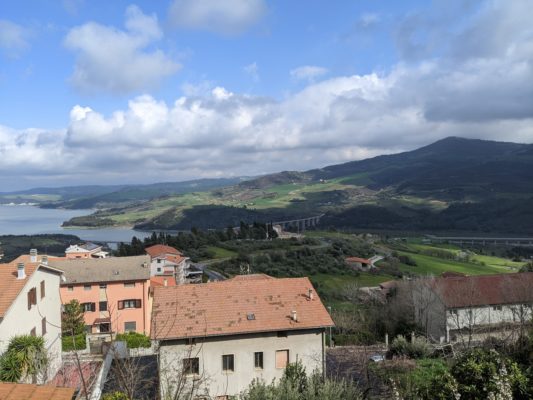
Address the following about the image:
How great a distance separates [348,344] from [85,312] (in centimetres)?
2448

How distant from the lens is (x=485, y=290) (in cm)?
4456

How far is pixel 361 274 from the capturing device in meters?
84.4

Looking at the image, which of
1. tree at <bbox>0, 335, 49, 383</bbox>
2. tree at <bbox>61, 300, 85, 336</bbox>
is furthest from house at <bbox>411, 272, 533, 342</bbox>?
tree at <bbox>0, 335, 49, 383</bbox>

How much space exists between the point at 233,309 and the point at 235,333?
5.59 feet

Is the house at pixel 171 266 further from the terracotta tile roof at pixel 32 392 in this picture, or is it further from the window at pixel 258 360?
the terracotta tile roof at pixel 32 392

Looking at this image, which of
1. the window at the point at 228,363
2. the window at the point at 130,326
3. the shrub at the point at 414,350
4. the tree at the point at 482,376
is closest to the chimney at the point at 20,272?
the window at the point at 228,363

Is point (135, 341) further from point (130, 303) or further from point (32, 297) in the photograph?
point (32, 297)

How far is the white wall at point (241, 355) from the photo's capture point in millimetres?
22713

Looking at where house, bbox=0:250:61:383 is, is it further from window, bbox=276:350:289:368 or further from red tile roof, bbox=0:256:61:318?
window, bbox=276:350:289:368

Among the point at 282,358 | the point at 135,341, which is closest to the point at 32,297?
the point at 135,341

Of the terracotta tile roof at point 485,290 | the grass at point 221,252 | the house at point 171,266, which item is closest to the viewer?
the terracotta tile roof at point 485,290

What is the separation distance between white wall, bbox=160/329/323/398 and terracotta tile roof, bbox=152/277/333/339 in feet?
1.80

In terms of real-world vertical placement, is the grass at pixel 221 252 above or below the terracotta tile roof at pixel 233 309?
below

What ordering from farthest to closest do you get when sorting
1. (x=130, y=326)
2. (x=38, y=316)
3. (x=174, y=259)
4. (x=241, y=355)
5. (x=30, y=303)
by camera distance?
(x=174, y=259)
(x=130, y=326)
(x=38, y=316)
(x=30, y=303)
(x=241, y=355)
